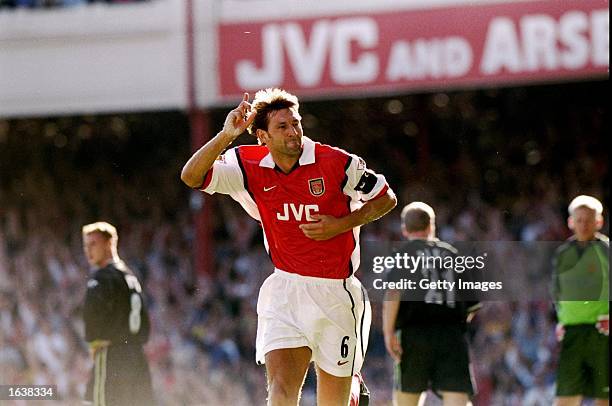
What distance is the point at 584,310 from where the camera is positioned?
28.9 feet

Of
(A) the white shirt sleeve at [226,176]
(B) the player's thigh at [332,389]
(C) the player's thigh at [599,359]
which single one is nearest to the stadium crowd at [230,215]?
(C) the player's thigh at [599,359]

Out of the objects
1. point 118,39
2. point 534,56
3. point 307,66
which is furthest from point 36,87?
point 534,56

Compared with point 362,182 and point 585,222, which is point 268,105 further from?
point 585,222

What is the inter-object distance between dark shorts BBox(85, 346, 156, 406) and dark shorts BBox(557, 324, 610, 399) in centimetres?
307

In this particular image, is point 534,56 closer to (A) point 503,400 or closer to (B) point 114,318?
(A) point 503,400

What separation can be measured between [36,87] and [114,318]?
23.1 ft

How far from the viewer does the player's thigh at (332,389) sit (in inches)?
252

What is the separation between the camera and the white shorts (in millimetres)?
6277

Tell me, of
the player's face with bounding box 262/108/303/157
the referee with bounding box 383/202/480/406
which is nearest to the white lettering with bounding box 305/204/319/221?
the player's face with bounding box 262/108/303/157

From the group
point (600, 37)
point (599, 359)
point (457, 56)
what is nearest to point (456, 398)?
point (599, 359)

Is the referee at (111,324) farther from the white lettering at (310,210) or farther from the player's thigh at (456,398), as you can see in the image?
the white lettering at (310,210)

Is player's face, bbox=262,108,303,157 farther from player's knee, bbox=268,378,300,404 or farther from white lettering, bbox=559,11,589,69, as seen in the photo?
white lettering, bbox=559,11,589,69

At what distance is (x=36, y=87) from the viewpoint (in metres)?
15.3

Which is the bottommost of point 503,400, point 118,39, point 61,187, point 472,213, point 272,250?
point 503,400
